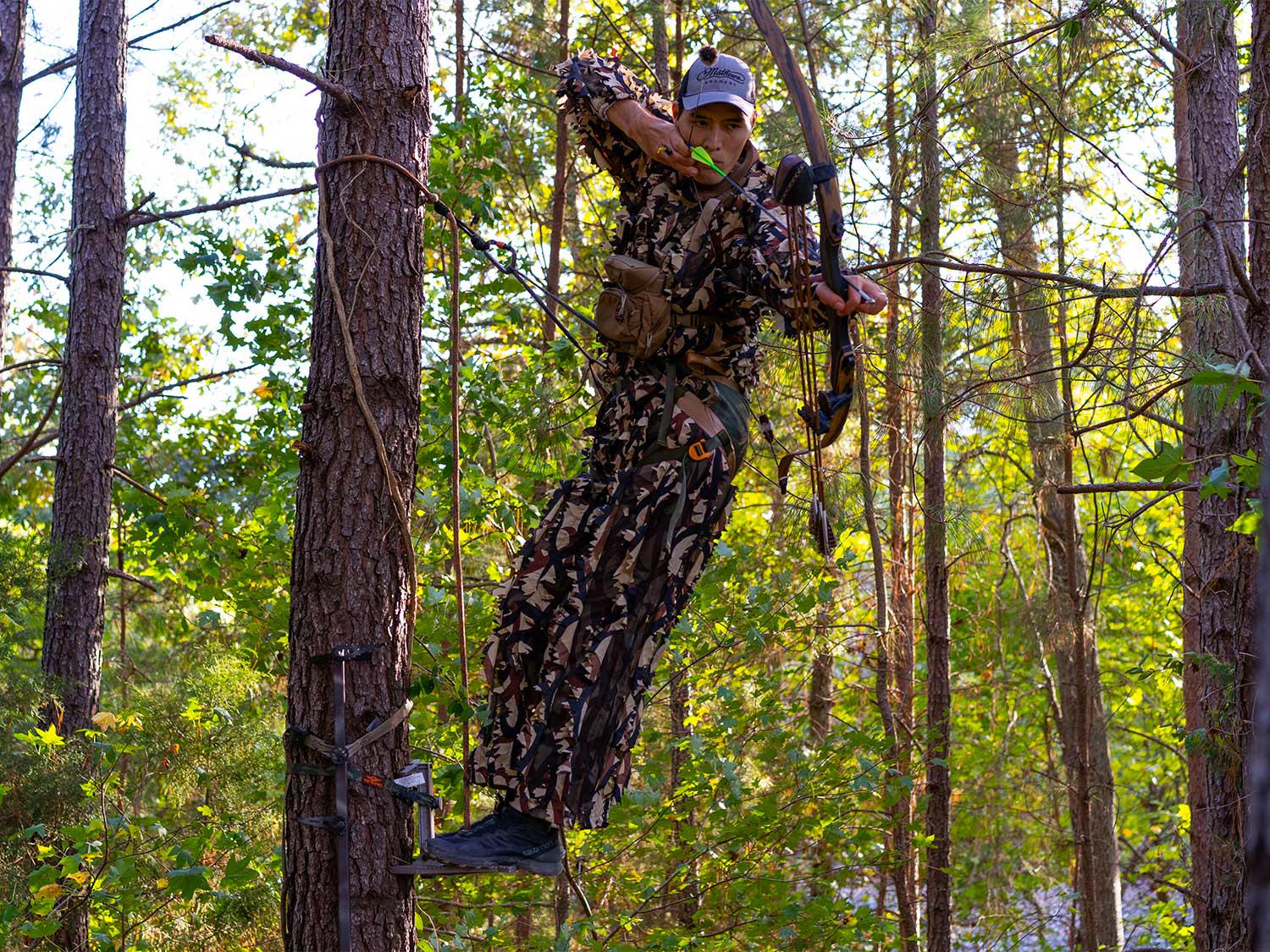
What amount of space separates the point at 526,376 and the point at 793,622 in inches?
77.2

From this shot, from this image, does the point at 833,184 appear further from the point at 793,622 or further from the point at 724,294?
the point at 793,622

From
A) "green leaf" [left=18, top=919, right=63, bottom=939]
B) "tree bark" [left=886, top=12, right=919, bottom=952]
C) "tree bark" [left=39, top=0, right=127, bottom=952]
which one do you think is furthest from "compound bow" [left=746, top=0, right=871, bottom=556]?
"tree bark" [left=886, top=12, right=919, bottom=952]

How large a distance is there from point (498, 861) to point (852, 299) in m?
1.43

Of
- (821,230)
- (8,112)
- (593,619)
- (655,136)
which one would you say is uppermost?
(8,112)

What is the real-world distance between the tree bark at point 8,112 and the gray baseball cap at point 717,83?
6.12m

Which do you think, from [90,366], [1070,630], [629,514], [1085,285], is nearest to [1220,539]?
[1085,285]

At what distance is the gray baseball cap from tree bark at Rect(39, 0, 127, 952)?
4.91m

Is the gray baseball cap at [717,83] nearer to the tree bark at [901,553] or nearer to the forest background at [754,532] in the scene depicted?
the forest background at [754,532]

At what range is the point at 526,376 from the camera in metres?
6.38

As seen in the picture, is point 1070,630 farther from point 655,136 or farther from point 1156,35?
point 655,136

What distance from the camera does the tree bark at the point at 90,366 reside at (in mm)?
6863

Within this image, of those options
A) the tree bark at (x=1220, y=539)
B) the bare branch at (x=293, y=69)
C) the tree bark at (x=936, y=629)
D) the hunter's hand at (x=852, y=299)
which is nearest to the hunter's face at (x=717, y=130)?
the hunter's hand at (x=852, y=299)

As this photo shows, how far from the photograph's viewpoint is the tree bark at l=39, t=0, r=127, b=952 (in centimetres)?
686

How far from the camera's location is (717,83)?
3191mm
